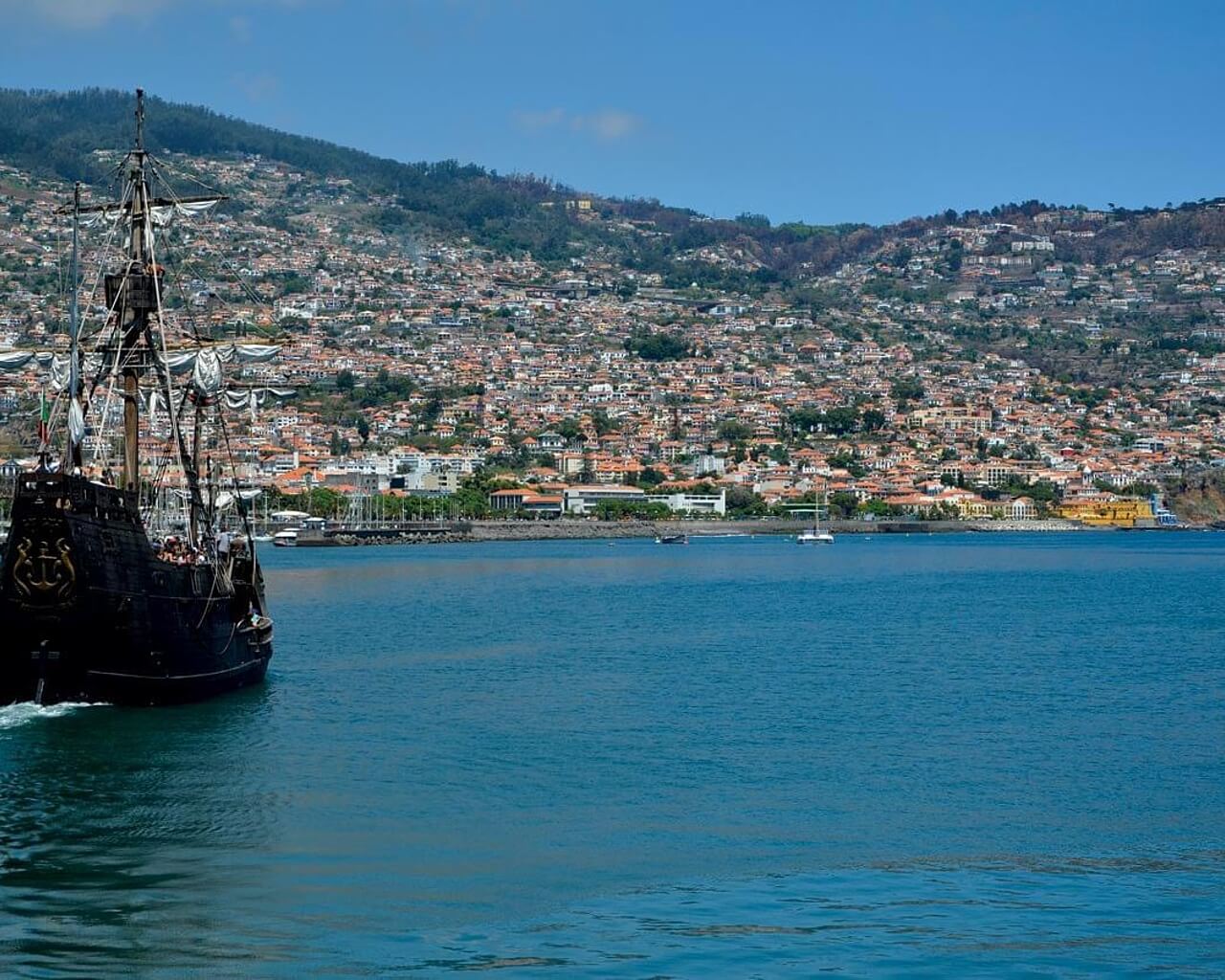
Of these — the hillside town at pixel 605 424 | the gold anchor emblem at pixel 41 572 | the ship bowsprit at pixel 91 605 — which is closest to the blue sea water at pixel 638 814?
the ship bowsprit at pixel 91 605

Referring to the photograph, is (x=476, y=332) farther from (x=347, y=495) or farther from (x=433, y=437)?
(x=347, y=495)

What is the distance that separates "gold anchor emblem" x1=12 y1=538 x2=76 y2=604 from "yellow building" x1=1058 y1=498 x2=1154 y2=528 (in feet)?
406

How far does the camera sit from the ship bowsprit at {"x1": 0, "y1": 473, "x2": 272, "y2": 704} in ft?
69.5

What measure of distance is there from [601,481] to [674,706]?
369ft

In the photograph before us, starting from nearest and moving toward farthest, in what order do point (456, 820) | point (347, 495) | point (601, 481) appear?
point (456, 820) → point (347, 495) → point (601, 481)

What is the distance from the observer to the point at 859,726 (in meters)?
22.6

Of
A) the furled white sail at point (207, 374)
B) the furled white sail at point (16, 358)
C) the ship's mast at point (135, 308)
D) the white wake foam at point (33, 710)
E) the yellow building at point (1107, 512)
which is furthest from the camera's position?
the yellow building at point (1107, 512)

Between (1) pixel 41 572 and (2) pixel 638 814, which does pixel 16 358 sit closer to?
(1) pixel 41 572

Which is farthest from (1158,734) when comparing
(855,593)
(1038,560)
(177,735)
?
(1038,560)

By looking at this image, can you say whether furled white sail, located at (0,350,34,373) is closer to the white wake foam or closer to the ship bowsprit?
the ship bowsprit

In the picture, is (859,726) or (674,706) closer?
(859,726)

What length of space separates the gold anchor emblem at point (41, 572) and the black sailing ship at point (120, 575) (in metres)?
0.01

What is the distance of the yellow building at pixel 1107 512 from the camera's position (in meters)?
138

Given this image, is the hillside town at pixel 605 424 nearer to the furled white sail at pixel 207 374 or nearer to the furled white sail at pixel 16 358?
the furled white sail at pixel 16 358
